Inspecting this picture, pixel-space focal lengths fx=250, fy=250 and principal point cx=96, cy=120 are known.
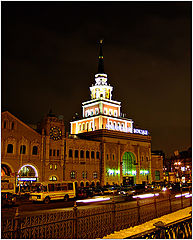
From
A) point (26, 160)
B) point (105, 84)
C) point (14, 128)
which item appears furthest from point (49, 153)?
point (105, 84)

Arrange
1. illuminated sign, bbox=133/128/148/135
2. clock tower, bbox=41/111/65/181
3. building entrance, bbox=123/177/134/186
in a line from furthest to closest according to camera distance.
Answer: illuminated sign, bbox=133/128/148/135
building entrance, bbox=123/177/134/186
clock tower, bbox=41/111/65/181

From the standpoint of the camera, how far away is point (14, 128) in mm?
44719

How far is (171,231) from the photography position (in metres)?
7.34

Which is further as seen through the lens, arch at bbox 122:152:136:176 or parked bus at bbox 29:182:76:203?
arch at bbox 122:152:136:176

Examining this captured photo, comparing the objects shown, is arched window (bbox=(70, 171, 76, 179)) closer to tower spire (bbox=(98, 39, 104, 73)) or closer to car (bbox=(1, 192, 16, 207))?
car (bbox=(1, 192, 16, 207))

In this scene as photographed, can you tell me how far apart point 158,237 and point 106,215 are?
6.23m

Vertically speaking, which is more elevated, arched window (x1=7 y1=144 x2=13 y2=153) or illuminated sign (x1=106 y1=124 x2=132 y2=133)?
illuminated sign (x1=106 y1=124 x2=132 y2=133)

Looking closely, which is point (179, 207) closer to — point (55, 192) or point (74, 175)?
point (55, 192)

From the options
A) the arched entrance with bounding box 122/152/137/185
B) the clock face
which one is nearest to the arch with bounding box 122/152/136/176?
the arched entrance with bounding box 122/152/137/185

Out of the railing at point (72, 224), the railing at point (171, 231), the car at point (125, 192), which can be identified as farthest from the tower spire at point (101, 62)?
the railing at point (171, 231)

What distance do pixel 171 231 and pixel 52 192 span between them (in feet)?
78.1

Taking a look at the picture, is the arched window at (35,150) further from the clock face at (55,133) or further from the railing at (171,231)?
the railing at (171,231)

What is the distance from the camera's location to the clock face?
5019 cm

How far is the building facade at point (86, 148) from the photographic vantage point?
147ft
